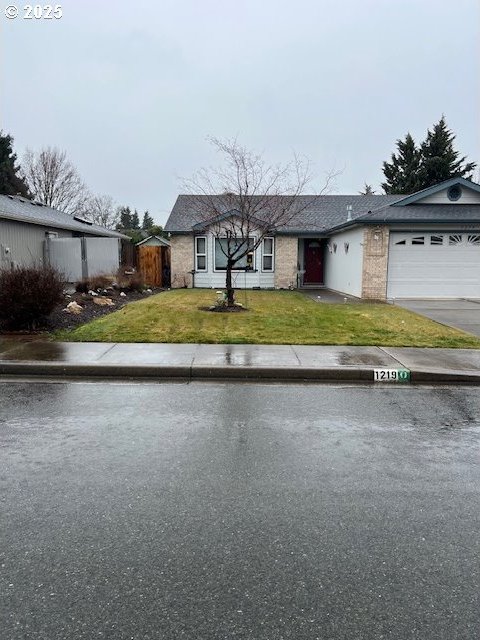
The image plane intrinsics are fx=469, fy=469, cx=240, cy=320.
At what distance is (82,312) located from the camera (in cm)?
1277

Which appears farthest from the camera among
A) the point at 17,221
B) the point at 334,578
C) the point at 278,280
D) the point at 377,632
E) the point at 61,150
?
the point at 61,150

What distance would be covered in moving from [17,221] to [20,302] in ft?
27.7

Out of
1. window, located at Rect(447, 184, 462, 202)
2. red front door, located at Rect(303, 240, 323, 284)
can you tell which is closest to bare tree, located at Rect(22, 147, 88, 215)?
red front door, located at Rect(303, 240, 323, 284)

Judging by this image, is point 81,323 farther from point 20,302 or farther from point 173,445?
point 173,445

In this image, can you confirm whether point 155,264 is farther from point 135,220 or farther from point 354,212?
point 135,220

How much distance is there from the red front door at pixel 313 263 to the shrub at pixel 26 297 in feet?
52.8

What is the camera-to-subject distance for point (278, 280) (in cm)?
2319

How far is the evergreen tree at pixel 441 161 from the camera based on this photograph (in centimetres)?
4097

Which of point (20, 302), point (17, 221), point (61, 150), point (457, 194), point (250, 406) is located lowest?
point (250, 406)

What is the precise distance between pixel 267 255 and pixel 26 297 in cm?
1495

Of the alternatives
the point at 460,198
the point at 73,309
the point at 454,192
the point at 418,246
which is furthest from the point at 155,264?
the point at 460,198

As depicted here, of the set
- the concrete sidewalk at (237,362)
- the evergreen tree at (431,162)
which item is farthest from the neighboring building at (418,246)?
the evergreen tree at (431,162)

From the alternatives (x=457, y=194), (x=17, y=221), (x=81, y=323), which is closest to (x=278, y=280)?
(x=457, y=194)

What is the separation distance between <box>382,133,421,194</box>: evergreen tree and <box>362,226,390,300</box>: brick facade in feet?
91.9
